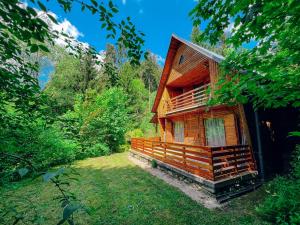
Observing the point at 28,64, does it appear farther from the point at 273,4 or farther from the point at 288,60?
the point at 288,60

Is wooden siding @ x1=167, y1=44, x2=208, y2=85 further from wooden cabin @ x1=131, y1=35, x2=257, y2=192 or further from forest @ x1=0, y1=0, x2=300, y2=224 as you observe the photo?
forest @ x1=0, y1=0, x2=300, y2=224

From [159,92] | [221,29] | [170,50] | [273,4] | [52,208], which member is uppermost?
[170,50]

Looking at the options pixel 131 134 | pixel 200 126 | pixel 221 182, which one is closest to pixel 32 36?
pixel 221 182

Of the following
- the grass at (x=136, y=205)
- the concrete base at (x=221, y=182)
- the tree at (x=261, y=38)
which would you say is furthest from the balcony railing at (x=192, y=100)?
the grass at (x=136, y=205)

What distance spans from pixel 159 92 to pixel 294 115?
1005 cm

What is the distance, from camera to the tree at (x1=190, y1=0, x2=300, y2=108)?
3.02 metres

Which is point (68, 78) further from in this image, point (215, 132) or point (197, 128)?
point (215, 132)

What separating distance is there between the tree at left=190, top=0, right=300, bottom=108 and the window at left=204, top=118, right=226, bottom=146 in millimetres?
6274

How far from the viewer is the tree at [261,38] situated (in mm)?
3023

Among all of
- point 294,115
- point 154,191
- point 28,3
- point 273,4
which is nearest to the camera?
point 28,3

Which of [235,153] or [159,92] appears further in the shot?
[159,92]

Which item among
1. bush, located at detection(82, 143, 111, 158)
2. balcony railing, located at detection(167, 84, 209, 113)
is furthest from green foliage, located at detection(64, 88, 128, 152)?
balcony railing, located at detection(167, 84, 209, 113)

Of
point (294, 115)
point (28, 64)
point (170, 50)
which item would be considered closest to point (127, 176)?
point (28, 64)

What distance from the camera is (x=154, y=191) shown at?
6.77 meters
